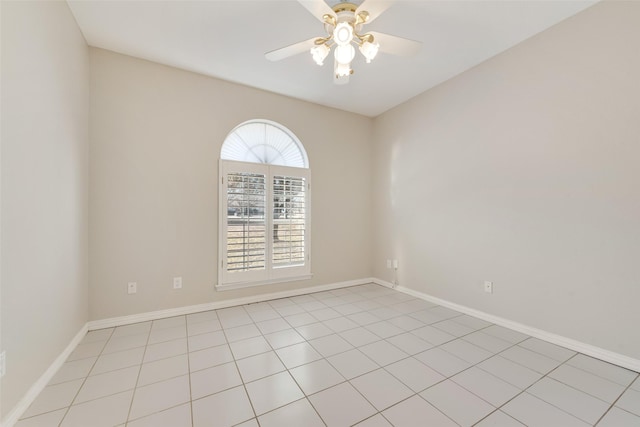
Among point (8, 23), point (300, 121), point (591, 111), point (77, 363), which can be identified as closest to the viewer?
point (8, 23)

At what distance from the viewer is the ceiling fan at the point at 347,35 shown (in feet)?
4.97

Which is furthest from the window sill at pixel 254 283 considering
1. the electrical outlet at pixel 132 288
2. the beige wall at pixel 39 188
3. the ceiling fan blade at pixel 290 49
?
the ceiling fan blade at pixel 290 49

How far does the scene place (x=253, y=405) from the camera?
4.66 feet

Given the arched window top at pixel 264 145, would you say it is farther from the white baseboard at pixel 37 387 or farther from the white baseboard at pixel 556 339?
the white baseboard at pixel 556 339

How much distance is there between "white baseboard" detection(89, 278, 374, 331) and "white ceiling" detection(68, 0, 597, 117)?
8.50 feet

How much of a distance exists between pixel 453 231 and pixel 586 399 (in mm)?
1673

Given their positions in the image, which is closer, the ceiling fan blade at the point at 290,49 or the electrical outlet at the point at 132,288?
the ceiling fan blade at the point at 290,49

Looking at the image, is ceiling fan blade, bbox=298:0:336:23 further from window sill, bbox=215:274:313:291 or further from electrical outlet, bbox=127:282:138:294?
electrical outlet, bbox=127:282:138:294

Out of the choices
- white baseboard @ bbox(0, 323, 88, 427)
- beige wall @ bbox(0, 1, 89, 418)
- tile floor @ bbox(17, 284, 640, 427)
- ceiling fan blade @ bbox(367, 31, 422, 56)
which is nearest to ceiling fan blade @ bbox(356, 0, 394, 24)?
ceiling fan blade @ bbox(367, 31, 422, 56)

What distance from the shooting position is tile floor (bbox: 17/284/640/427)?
4.39 feet

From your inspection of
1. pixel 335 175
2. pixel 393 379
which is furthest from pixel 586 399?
pixel 335 175

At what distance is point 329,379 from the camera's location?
1.64 m

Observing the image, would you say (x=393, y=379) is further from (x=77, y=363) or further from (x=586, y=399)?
(x=77, y=363)

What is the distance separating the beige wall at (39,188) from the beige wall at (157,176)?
0.22m
